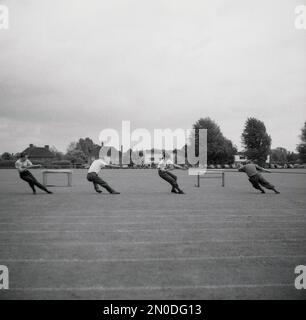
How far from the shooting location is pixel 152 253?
21.2 ft

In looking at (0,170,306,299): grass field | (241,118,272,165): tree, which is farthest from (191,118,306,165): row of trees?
(0,170,306,299): grass field

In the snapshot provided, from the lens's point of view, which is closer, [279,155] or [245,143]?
[245,143]

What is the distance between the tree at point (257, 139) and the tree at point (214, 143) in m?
5.46

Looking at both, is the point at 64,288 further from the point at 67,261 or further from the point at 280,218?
the point at 280,218

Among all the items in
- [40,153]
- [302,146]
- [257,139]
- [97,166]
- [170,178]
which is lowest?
[170,178]

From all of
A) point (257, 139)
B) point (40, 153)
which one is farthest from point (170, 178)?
point (40, 153)

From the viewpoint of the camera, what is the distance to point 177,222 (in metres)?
9.73

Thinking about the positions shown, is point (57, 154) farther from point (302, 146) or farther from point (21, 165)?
point (21, 165)

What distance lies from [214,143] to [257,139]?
38.2ft

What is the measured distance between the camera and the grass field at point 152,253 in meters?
4.67

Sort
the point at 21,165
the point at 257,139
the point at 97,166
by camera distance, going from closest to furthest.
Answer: the point at 21,165
the point at 97,166
the point at 257,139

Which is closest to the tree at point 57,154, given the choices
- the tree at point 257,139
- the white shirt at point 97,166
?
the tree at point 257,139

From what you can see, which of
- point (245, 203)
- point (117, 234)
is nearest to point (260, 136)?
point (245, 203)

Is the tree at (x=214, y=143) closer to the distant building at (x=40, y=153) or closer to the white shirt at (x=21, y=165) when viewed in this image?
the distant building at (x=40, y=153)
